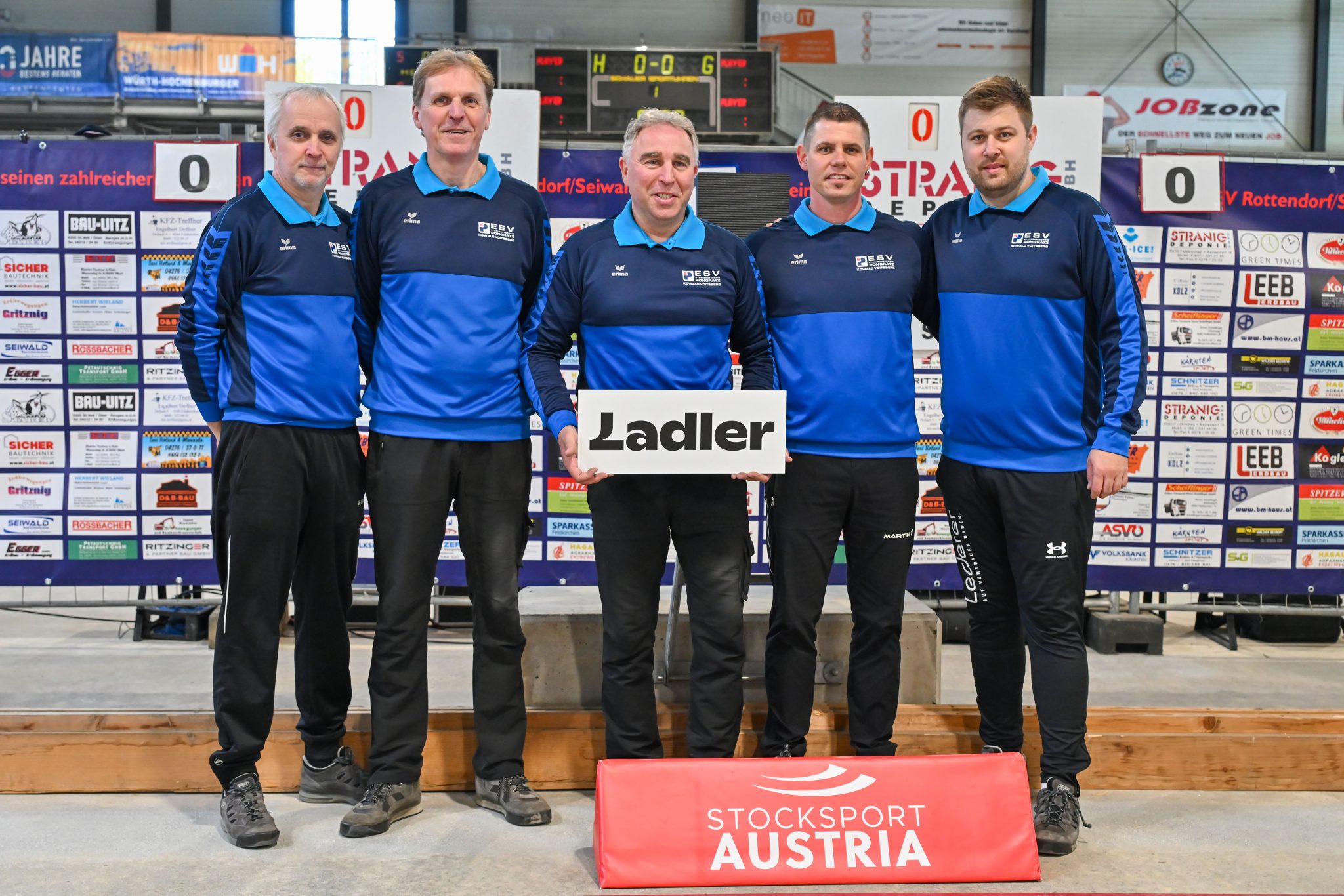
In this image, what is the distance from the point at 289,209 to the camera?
10.0 ft

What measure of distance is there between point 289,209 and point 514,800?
1.74m

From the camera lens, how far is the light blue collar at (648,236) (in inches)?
120

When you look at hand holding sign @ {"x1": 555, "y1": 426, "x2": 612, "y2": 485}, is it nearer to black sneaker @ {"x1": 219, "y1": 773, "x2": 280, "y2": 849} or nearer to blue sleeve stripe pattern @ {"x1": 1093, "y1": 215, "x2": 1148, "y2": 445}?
black sneaker @ {"x1": 219, "y1": 773, "x2": 280, "y2": 849}

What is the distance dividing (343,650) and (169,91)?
13416 millimetres

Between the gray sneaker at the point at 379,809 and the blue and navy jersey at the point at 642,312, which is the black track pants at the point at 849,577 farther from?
the gray sneaker at the point at 379,809

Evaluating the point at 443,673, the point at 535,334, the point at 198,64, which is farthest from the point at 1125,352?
the point at 198,64

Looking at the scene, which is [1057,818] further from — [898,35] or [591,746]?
[898,35]

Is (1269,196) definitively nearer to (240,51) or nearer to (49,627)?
(49,627)

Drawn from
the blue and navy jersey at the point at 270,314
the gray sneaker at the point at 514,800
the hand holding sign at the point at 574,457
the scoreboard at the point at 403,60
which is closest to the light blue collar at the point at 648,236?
the hand holding sign at the point at 574,457

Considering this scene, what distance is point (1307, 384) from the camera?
5512 mm

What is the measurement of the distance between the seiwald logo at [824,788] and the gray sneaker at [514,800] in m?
0.70

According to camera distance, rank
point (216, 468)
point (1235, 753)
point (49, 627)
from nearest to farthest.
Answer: point (216, 468), point (1235, 753), point (49, 627)

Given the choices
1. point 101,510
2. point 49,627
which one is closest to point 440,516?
point 101,510

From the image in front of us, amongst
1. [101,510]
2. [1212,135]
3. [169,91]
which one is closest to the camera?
[101,510]
